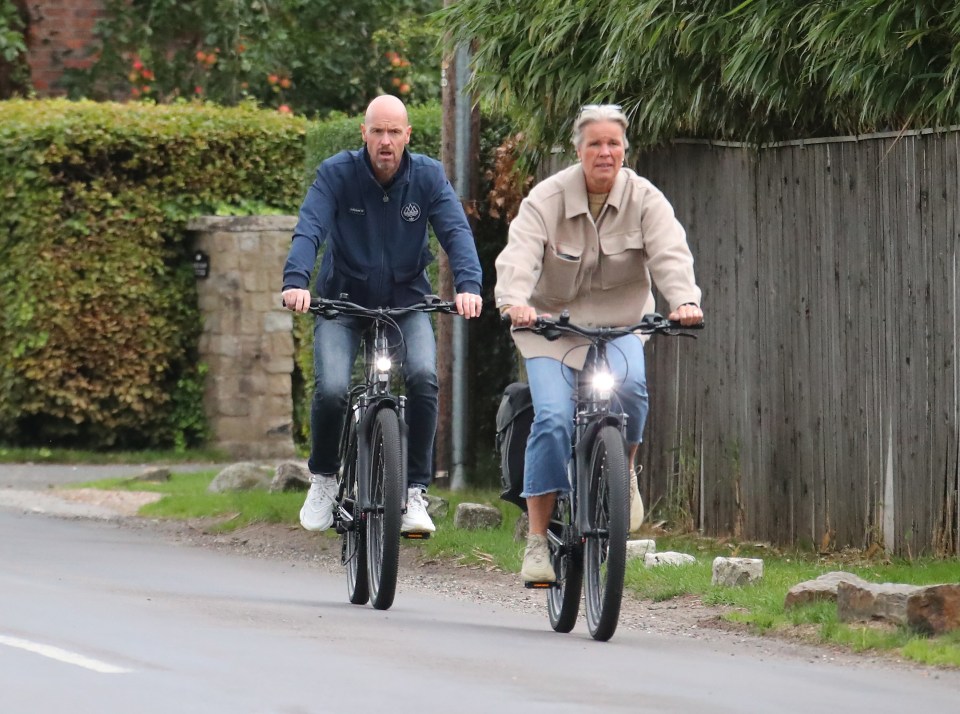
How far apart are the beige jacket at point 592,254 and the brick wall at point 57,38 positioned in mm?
16305

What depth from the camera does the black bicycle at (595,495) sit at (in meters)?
7.49

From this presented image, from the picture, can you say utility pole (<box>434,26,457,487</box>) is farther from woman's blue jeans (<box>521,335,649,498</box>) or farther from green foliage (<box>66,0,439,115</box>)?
green foliage (<box>66,0,439,115</box>)

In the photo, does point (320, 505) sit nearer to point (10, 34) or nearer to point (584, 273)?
point (584, 273)

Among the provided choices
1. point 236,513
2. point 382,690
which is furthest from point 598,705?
point 236,513

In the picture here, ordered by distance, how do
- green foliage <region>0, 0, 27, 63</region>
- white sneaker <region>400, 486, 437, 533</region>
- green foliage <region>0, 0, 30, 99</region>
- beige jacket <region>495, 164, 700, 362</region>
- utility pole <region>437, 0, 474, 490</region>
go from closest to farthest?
beige jacket <region>495, 164, 700, 362</region>
white sneaker <region>400, 486, 437, 533</region>
utility pole <region>437, 0, 474, 490</region>
green foliage <region>0, 0, 27, 63</region>
green foliage <region>0, 0, 30, 99</region>

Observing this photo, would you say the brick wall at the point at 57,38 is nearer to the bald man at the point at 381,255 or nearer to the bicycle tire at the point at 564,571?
the bald man at the point at 381,255

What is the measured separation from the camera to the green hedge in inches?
690

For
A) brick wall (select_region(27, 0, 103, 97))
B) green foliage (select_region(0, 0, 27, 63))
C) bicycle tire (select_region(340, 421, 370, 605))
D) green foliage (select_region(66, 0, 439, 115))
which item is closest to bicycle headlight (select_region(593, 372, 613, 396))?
bicycle tire (select_region(340, 421, 370, 605))

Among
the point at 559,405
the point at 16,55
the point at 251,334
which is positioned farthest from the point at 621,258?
the point at 16,55

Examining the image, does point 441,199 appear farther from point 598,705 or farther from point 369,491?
point 598,705

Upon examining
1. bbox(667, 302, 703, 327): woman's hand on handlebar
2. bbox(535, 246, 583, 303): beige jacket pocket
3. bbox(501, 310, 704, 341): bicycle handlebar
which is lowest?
bbox(501, 310, 704, 341): bicycle handlebar

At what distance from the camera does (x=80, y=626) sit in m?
7.83

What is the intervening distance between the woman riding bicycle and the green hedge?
400 inches

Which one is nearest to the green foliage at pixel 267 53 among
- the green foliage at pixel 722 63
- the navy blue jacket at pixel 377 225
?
the green foliage at pixel 722 63
